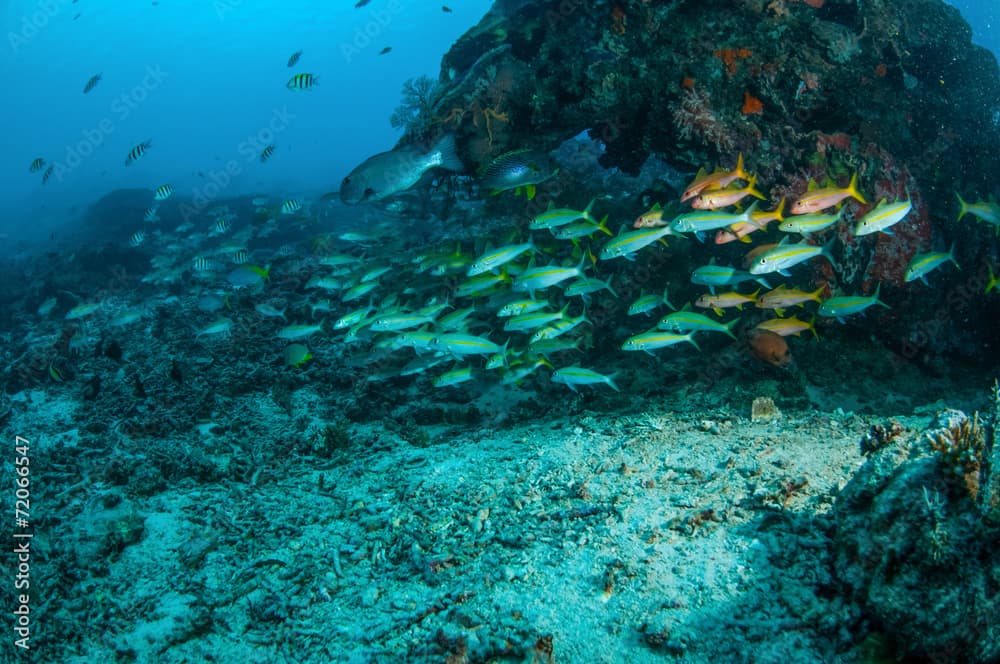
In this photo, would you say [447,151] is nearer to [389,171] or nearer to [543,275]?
[389,171]

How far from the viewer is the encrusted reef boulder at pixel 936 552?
188 centimetres

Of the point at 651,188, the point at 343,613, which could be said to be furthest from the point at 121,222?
the point at 343,613

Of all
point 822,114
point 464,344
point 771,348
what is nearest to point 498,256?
point 464,344

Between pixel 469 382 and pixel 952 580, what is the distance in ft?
19.2

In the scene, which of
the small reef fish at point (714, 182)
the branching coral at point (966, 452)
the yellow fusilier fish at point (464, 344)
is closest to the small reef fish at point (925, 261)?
the small reef fish at point (714, 182)

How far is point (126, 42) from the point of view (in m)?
111

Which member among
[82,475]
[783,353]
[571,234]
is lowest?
[783,353]

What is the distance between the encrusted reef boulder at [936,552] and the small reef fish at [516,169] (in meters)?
4.81

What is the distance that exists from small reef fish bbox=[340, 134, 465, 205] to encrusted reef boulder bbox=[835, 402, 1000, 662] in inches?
199

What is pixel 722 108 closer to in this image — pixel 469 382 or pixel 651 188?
pixel 651 188

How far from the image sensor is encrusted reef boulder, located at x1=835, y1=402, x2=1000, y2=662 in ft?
6.17

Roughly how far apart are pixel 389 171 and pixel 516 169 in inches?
62.5

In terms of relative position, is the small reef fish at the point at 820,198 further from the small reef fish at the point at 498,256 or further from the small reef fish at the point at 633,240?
the small reef fish at the point at 498,256

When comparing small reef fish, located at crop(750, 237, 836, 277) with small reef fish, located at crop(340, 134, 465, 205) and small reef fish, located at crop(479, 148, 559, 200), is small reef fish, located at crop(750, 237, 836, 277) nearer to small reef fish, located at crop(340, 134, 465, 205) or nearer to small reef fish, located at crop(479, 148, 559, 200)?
small reef fish, located at crop(479, 148, 559, 200)
